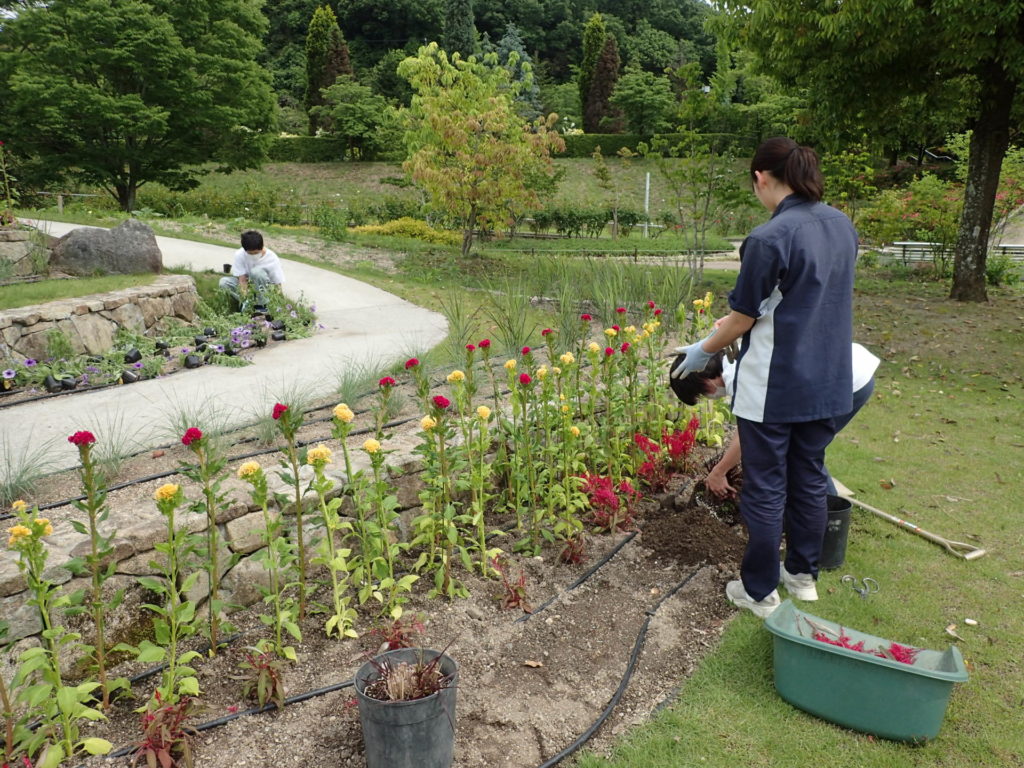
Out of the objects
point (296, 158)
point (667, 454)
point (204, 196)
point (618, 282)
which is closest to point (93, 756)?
point (667, 454)

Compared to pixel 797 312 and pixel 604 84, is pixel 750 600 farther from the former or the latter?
pixel 604 84

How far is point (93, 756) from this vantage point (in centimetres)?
186

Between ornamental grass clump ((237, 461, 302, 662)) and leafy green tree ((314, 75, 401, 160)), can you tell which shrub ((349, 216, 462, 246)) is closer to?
ornamental grass clump ((237, 461, 302, 662))

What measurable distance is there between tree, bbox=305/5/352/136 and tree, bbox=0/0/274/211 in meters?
17.5

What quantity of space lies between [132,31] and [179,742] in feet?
56.7

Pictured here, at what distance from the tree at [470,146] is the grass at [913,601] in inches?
276

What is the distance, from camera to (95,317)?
5.70 meters

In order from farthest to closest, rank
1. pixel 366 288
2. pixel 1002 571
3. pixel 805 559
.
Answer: pixel 366 288 → pixel 1002 571 → pixel 805 559

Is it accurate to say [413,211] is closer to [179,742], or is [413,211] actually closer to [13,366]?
[13,366]

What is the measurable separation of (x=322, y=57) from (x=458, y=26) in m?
10.1

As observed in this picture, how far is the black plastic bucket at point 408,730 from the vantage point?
1753mm

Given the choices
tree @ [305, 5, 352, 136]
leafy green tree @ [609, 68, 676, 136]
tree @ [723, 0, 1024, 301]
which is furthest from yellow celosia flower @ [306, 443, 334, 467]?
tree @ [305, 5, 352, 136]

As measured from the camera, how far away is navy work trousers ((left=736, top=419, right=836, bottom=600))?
8.02 ft

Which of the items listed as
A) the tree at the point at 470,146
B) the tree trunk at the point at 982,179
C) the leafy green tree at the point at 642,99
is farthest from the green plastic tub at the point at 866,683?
the leafy green tree at the point at 642,99
